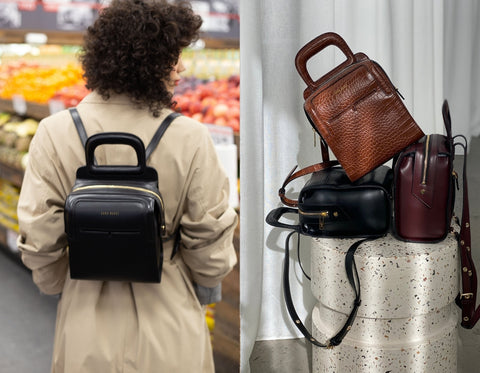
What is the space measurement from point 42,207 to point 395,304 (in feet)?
3.38

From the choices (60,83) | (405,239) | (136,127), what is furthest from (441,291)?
(60,83)

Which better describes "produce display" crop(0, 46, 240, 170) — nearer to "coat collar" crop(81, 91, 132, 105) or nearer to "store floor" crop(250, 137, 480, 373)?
"store floor" crop(250, 137, 480, 373)

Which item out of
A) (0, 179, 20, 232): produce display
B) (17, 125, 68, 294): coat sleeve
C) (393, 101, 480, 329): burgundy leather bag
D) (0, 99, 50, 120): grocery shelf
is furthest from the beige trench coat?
(0, 179, 20, 232): produce display

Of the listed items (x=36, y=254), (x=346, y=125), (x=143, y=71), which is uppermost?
(x=143, y=71)

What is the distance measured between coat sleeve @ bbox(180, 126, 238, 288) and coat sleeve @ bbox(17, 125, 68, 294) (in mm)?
361

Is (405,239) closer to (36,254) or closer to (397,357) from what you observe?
(397,357)

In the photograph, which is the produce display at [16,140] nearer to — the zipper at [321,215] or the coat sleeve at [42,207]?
the coat sleeve at [42,207]

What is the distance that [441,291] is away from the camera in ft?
5.91

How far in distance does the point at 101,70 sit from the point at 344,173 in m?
0.80

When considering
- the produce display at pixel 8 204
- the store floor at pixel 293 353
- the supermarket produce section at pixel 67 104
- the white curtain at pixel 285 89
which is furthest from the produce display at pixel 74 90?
the store floor at pixel 293 353

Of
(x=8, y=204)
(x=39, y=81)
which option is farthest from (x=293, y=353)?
(x=8, y=204)

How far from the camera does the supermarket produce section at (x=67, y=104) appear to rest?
8.89ft

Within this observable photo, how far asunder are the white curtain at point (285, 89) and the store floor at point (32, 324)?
255mm

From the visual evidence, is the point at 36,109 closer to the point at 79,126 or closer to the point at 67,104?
the point at 67,104
